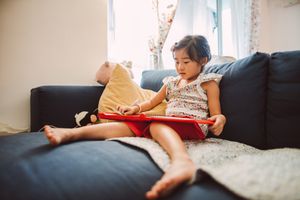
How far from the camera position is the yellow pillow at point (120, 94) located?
131 centimetres

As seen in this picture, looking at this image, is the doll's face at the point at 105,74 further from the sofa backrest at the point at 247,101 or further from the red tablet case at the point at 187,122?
the sofa backrest at the point at 247,101

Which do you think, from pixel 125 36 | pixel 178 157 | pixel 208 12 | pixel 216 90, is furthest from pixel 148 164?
pixel 208 12

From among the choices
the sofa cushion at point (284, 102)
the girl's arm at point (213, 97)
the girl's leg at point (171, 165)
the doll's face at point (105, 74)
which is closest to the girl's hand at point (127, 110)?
the girl's leg at point (171, 165)

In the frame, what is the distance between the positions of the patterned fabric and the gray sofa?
0.09 meters

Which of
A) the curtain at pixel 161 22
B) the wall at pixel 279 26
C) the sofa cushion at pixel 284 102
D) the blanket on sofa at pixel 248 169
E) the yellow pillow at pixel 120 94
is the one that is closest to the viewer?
the blanket on sofa at pixel 248 169

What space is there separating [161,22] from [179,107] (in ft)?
3.64

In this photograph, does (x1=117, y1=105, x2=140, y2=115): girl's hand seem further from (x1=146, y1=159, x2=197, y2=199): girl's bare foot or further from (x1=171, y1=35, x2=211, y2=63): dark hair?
(x1=146, y1=159, x2=197, y2=199): girl's bare foot

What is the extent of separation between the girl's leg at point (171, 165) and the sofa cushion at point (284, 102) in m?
0.43

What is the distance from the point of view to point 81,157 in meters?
0.66

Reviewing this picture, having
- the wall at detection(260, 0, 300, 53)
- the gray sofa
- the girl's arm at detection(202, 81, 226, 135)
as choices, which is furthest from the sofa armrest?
the wall at detection(260, 0, 300, 53)

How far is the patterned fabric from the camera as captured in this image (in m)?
1.09

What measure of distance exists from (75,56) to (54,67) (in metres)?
0.17

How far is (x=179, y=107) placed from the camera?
1135 mm

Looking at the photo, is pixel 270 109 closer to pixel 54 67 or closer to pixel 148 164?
pixel 148 164
